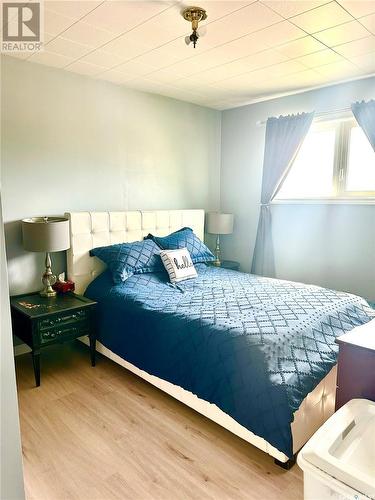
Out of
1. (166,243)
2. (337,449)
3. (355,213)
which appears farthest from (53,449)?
(355,213)

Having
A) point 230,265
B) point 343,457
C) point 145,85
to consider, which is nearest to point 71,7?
point 145,85

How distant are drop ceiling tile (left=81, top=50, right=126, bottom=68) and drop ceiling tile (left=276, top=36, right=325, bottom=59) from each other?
1.23 m

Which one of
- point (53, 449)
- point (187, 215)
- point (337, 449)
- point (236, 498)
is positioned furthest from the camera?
point (187, 215)

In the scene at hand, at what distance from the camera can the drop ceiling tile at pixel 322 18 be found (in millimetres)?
1983

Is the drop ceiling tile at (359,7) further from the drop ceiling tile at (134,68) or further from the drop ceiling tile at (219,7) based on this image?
the drop ceiling tile at (134,68)

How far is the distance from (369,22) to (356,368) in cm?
213

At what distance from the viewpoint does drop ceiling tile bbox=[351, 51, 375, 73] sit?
104 inches

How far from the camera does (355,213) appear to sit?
324cm

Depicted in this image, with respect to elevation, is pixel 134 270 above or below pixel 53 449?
above

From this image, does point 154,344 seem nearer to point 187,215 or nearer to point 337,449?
point 337,449

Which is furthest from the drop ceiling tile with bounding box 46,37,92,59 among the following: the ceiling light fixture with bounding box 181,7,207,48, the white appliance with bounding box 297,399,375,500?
the white appliance with bounding box 297,399,375,500

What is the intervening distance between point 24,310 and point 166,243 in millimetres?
1419

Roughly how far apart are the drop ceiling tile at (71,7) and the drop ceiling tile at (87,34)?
117 millimetres

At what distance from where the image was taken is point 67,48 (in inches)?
98.7
